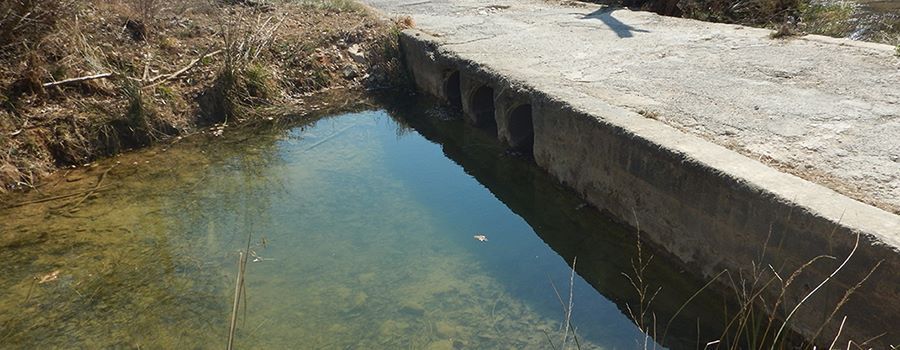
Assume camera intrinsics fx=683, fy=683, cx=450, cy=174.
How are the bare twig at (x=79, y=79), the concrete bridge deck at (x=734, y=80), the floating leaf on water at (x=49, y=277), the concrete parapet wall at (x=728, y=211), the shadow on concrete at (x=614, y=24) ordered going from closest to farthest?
1. the concrete parapet wall at (x=728, y=211)
2. the concrete bridge deck at (x=734, y=80)
3. the floating leaf on water at (x=49, y=277)
4. the bare twig at (x=79, y=79)
5. the shadow on concrete at (x=614, y=24)

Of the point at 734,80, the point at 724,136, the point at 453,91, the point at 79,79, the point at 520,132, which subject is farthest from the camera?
the point at 453,91

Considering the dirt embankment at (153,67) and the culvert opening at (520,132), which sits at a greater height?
the dirt embankment at (153,67)

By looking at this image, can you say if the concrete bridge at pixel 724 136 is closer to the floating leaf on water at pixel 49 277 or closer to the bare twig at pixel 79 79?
the bare twig at pixel 79 79

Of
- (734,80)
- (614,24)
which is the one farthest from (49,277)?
(614,24)

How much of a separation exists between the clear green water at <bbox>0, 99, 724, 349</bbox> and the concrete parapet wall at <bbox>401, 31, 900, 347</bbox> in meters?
0.29

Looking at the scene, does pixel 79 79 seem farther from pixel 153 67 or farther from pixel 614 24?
pixel 614 24

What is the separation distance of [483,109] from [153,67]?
3.54 m

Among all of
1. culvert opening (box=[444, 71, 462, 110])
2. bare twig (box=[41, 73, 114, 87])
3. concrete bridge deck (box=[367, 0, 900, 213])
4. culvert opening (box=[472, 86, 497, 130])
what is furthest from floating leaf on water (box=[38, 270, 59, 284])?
culvert opening (box=[444, 71, 462, 110])

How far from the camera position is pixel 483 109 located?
721 cm

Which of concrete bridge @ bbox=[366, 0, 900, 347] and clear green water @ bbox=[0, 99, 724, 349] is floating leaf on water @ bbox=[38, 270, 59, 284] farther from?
concrete bridge @ bbox=[366, 0, 900, 347]

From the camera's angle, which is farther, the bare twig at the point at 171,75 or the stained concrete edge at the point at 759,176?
the bare twig at the point at 171,75

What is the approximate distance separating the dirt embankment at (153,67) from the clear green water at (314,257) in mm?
369

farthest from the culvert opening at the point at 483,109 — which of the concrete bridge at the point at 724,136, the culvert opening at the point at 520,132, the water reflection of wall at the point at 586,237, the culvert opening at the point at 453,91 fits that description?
the culvert opening at the point at 520,132

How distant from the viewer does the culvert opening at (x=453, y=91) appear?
25.1 ft
